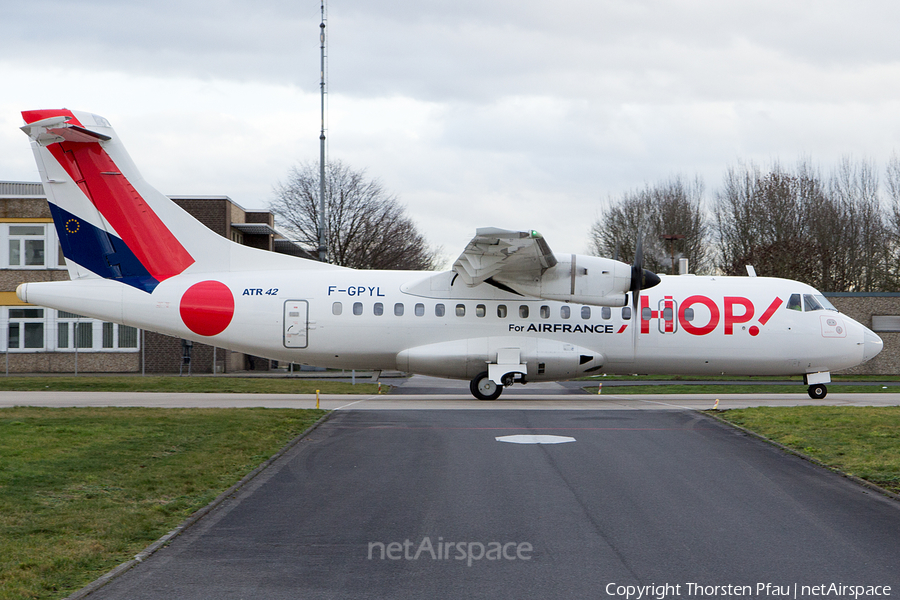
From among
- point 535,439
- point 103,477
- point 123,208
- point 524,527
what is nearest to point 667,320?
point 535,439

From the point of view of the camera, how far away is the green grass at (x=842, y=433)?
11.9m

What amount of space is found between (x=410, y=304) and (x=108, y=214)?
8.49 metres

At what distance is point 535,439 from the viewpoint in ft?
49.0

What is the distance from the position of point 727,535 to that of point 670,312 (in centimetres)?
1613

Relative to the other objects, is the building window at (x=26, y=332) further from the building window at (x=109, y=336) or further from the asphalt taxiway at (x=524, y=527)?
the asphalt taxiway at (x=524, y=527)

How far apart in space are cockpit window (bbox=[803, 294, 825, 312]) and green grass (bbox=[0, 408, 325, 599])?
49.4ft

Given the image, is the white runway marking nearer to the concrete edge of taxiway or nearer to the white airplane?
the concrete edge of taxiway

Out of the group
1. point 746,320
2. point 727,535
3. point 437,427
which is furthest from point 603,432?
point 746,320

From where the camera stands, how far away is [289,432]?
51.1 ft

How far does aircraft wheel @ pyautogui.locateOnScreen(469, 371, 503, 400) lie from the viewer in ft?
76.8

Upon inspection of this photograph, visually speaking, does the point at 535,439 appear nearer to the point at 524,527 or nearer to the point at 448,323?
the point at 524,527

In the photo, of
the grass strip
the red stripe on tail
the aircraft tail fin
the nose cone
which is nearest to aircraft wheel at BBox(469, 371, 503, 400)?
the grass strip
